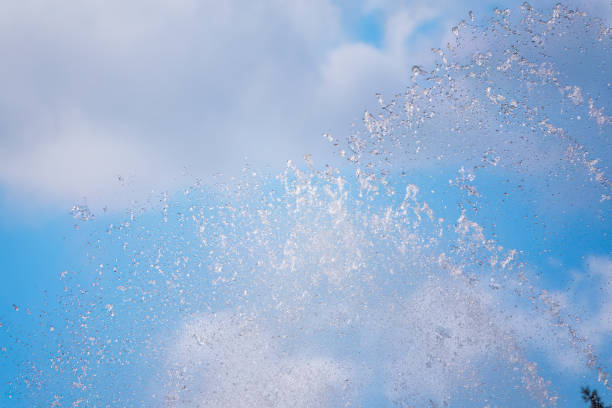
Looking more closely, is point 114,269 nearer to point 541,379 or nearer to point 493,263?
point 493,263

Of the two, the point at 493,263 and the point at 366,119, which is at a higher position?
the point at 366,119

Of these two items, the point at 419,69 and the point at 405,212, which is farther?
the point at 405,212

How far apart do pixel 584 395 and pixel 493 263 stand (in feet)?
23.8

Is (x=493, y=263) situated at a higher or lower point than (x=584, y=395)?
higher

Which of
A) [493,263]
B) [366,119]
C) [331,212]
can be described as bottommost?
[493,263]

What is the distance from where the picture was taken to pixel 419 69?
2389 centimetres

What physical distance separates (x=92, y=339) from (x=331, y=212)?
13.9 metres

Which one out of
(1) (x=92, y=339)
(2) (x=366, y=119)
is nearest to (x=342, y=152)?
(2) (x=366, y=119)

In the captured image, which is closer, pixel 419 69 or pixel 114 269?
pixel 419 69

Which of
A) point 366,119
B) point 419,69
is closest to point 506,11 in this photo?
point 419,69

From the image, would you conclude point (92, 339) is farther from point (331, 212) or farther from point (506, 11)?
point (506, 11)

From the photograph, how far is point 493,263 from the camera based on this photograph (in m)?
25.5

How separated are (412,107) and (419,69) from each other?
1716 mm

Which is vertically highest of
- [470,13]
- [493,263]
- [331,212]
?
[470,13]
